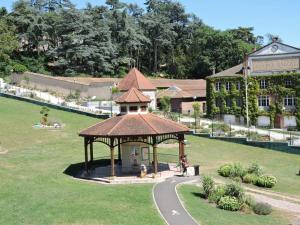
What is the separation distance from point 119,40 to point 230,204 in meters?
78.4

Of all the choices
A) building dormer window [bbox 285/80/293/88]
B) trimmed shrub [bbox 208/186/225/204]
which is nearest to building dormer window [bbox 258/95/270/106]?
building dormer window [bbox 285/80/293/88]

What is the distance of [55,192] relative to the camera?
1008 inches

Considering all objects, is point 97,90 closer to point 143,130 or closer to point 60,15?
point 60,15

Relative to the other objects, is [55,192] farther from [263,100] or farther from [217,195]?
[263,100]

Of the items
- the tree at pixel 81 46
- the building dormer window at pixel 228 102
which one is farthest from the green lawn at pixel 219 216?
the tree at pixel 81 46

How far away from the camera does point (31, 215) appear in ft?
70.2

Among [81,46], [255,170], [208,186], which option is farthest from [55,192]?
[81,46]

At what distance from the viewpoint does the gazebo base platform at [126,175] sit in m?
29.4

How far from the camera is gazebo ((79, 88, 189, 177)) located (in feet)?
98.7

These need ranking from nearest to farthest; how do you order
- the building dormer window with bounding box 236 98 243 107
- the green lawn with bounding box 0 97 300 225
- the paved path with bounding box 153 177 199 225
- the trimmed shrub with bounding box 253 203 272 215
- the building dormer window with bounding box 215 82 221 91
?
the paved path with bounding box 153 177 199 225
the green lawn with bounding box 0 97 300 225
the trimmed shrub with bounding box 253 203 272 215
the building dormer window with bounding box 236 98 243 107
the building dormer window with bounding box 215 82 221 91

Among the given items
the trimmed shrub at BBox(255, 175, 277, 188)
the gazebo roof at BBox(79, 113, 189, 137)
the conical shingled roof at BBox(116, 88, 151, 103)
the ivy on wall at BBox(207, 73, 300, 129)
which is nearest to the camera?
the gazebo roof at BBox(79, 113, 189, 137)

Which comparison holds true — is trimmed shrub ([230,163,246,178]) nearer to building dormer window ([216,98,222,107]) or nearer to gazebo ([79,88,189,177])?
gazebo ([79,88,189,177])

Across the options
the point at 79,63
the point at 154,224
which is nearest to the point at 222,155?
the point at 154,224

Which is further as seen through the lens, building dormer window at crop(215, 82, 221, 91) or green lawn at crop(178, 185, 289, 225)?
building dormer window at crop(215, 82, 221, 91)
